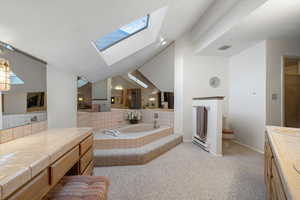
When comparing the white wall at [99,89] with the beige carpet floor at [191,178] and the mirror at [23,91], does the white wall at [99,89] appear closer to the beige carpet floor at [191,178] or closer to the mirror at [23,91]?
the mirror at [23,91]

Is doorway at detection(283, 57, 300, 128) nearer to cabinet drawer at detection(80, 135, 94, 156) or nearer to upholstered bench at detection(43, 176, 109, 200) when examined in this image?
cabinet drawer at detection(80, 135, 94, 156)

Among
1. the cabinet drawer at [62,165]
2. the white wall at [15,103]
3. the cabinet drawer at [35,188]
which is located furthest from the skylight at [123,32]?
the cabinet drawer at [35,188]

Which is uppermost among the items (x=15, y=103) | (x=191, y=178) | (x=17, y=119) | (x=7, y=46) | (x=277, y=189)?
(x=7, y=46)

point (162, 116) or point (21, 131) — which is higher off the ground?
point (21, 131)

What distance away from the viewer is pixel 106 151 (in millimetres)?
2891

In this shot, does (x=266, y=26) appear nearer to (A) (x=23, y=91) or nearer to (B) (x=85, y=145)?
(B) (x=85, y=145)

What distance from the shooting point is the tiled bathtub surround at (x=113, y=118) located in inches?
159

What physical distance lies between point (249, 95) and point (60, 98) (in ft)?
12.5

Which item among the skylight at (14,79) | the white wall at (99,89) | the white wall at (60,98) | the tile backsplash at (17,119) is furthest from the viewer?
the white wall at (99,89)

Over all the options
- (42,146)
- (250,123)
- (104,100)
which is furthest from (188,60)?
(42,146)

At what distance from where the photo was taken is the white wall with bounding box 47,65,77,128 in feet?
8.18

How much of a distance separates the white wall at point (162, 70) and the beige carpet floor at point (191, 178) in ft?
9.31

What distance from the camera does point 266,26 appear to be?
2.68 metres

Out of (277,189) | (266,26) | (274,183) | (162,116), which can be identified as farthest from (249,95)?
(277,189)
